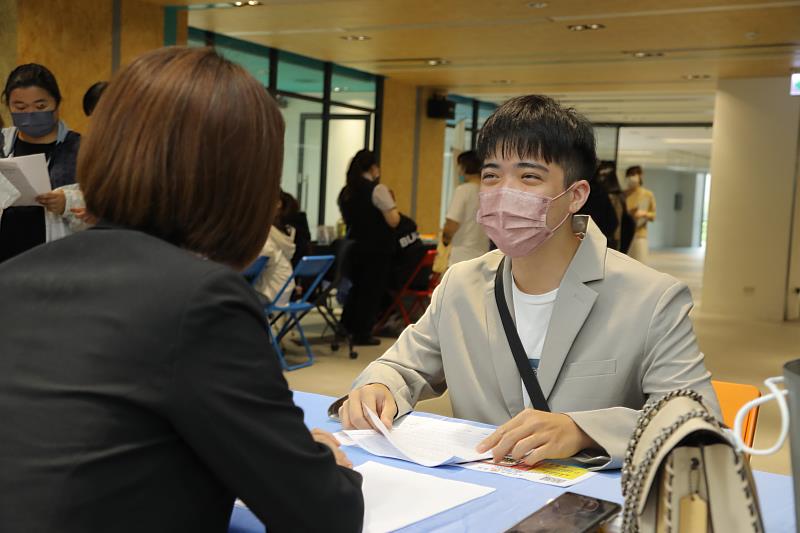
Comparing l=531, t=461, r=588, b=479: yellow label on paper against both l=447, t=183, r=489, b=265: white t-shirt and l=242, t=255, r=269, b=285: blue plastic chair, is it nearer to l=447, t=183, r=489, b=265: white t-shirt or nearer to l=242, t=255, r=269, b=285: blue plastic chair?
l=242, t=255, r=269, b=285: blue plastic chair

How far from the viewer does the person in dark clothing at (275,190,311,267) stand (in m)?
7.05

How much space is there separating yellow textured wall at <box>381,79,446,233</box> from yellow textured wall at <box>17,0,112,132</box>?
5193 millimetres

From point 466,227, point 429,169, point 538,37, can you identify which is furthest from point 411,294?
point 429,169

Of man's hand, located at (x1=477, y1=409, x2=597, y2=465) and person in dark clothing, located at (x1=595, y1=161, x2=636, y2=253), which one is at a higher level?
person in dark clothing, located at (x1=595, y1=161, x2=636, y2=253)

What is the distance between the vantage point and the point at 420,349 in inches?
83.7

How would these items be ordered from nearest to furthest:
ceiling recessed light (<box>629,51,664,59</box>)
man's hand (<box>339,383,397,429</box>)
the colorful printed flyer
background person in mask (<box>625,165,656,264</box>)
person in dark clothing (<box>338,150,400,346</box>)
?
1. the colorful printed flyer
2. man's hand (<box>339,383,397,429</box>)
3. person in dark clothing (<box>338,150,400,346</box>)
4. ceiling recessed light (<box>629,51,664,59</box>)
5. background person in mask (<box>625,165,656,264</box>)

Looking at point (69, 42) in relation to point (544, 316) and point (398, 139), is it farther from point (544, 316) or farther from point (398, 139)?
point (544, 316)

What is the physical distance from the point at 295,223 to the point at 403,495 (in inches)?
257

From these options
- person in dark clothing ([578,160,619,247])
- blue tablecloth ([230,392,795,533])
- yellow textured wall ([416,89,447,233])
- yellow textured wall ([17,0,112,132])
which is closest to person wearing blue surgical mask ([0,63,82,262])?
blue tablecloth ([230,392,795,533])

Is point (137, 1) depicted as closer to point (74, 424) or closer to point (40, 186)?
point (40, 186)

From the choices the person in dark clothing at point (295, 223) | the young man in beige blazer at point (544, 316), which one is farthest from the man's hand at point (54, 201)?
the person in dark clothing at point (295, 223)

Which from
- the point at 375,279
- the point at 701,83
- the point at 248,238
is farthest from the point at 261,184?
the point at 701,83

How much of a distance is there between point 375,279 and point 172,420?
22.9 ft

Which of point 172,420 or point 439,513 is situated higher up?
point 172,420
